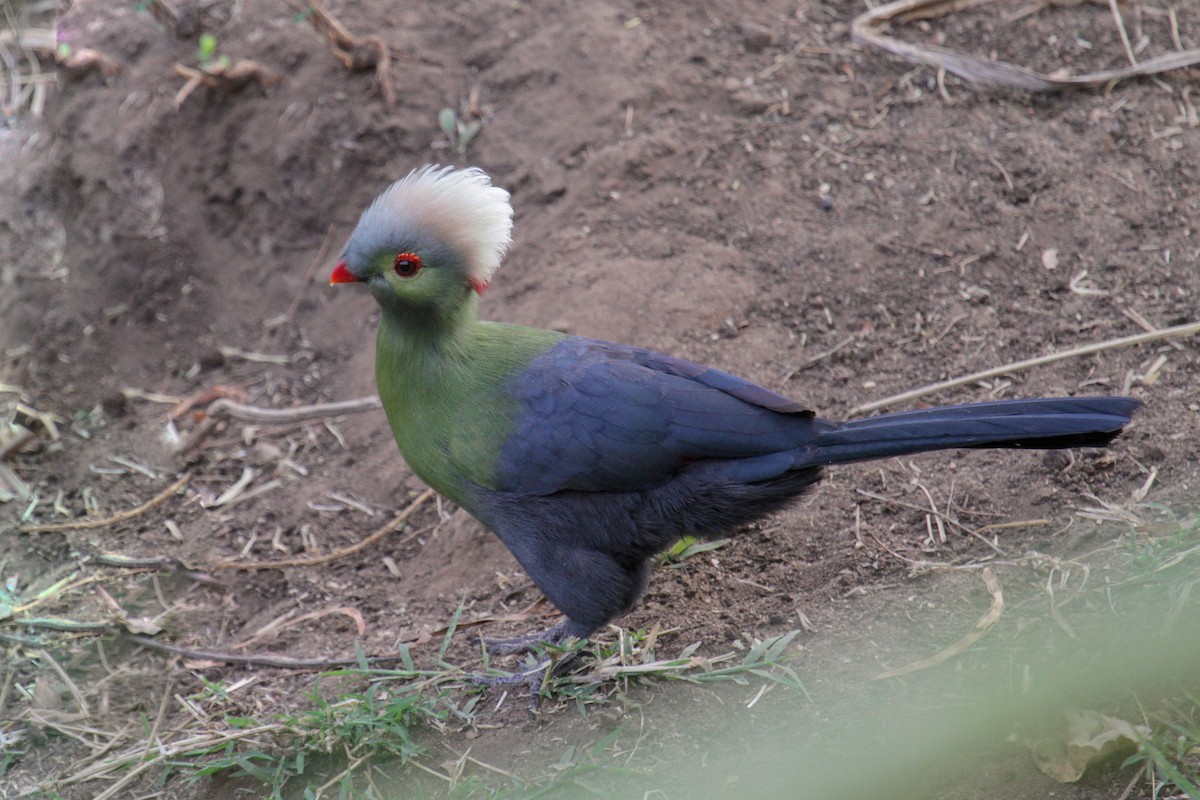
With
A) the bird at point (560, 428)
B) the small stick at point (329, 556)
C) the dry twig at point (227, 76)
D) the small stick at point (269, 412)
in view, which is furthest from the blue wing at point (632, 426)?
the dry twig at point (227, 76)

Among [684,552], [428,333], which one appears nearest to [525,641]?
[684,552]

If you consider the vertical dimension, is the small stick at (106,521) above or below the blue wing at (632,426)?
below

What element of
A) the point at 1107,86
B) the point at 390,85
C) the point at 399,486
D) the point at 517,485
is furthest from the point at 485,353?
the point at 1107,86

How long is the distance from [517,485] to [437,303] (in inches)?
25.1

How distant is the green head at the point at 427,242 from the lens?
10.3ft

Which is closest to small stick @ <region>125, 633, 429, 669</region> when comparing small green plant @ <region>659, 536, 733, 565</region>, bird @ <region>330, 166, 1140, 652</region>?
bird @ <region>330, 166, 1140, 652</region>

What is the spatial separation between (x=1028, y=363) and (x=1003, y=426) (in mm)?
1248

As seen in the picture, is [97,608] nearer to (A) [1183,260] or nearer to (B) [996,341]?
(B) [996,341]

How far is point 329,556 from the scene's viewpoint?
13.0 ft

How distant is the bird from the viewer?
9.91 feet

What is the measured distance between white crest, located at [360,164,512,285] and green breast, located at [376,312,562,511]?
25 centimetres

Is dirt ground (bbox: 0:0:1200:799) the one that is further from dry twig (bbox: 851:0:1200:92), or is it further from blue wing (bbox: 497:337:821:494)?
blue wing (bbox: 497:337:821:494)

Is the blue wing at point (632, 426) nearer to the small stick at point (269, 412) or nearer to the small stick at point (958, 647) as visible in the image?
the small stick at point (958, 647)

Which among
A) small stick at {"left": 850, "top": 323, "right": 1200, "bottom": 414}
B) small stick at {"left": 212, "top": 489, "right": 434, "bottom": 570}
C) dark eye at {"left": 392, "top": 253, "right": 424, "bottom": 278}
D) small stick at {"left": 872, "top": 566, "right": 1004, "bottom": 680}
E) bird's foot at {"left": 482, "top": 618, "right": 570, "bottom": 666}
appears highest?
dark eye at {"left": 392, "top": 253, "right": 424, "bottom": 278}
